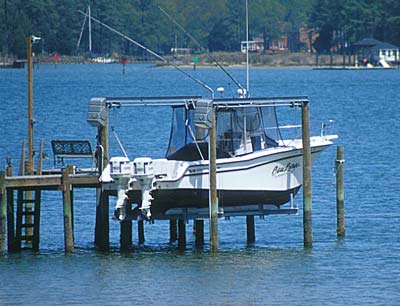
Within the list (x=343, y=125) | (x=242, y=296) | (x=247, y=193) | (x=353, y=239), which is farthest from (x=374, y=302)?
(x=343, y=125)

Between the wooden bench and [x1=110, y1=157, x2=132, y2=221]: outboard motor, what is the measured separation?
2.83 meters

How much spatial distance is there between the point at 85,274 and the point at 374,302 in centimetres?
668

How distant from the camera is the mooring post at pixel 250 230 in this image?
37719 millimetres

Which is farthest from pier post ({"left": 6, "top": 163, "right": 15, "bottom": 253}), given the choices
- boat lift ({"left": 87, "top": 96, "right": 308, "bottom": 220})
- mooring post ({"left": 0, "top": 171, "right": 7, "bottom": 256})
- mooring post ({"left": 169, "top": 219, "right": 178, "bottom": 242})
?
mooring post ({"left": 169, "top": 219, "right": 178, "bottom": 242})

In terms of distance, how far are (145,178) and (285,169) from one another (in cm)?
418

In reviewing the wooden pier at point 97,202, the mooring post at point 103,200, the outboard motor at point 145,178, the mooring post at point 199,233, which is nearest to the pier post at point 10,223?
the wooden pier at point 97,202

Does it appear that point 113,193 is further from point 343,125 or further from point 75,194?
point 343,125

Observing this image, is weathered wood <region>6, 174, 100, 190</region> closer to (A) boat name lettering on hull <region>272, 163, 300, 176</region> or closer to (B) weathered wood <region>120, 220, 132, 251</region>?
(B) weathered wood <region>120, 220, 132, 251</region>

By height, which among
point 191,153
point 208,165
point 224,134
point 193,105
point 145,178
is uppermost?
point 193,105

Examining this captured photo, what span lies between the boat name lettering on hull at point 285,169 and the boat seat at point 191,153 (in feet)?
4.11

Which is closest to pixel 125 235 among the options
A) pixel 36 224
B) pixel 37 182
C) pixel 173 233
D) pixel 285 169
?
pixel 36 224

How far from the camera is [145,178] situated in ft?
111

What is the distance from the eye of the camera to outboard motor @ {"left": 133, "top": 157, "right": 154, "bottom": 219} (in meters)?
33.7

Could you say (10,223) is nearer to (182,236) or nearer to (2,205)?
(2,205)
